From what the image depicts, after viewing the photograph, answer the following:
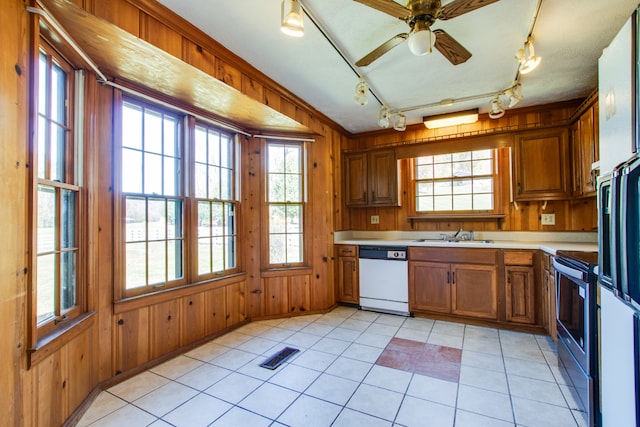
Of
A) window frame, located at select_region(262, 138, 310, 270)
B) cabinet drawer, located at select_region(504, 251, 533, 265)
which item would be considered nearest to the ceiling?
window frame, located at select_region(262, 138, 310, 270)

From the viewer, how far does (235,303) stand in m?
3.27

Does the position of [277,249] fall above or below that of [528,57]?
below

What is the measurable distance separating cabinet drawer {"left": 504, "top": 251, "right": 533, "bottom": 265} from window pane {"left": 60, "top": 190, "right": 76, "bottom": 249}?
12.7 feet

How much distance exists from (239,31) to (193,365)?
8.64 ft

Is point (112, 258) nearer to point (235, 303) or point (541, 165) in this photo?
point (235, 303)

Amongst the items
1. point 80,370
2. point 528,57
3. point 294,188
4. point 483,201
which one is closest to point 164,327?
point 80,370

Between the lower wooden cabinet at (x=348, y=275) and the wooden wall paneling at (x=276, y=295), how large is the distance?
822mm

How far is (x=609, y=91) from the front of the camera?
1.40m

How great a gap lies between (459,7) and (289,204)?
8.68 ft

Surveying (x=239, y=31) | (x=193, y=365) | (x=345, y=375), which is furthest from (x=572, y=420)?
(x=239, y=31)

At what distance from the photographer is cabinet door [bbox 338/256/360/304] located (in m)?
3.95

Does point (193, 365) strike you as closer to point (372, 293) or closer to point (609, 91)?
point (372, 293)

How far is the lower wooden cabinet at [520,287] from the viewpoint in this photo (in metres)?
3.05

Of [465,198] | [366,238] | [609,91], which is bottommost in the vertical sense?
[366,238]
